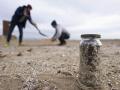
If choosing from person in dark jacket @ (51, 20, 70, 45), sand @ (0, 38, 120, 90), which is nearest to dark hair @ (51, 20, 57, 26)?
person in dark jacket @ (51, 20, 70, 45)

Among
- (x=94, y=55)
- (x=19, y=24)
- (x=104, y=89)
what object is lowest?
(x=104, y=89)

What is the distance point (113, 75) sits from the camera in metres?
4.59

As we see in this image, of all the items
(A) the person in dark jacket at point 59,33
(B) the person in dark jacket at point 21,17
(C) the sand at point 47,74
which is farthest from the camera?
(A) the person in dark jacket at point 59,33

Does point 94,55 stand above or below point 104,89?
above

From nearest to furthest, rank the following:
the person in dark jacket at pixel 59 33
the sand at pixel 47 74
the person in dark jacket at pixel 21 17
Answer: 1. the sand at pixel 47 74
2. the person in dark jacket at pixel 21 17
3. the person in dark jacket at pixel 59 33

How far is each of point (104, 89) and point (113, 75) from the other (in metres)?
0.66

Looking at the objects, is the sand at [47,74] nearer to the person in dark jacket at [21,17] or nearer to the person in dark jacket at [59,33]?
the person in dark jacket at [21,17]

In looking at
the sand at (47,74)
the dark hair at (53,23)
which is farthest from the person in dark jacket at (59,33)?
the sand at (47,74)

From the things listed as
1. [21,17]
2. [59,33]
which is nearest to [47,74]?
[21,17]

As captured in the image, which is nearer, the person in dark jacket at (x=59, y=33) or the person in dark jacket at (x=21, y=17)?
the person in dark jacket at (x=21, y=17)

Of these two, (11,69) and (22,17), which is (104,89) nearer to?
(11,69)

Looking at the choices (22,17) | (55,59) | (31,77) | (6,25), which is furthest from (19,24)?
(31,77)

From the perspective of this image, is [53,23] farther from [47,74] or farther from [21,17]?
[47,74]

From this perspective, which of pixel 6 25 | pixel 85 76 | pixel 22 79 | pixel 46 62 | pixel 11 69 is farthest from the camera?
pixel 6 25
